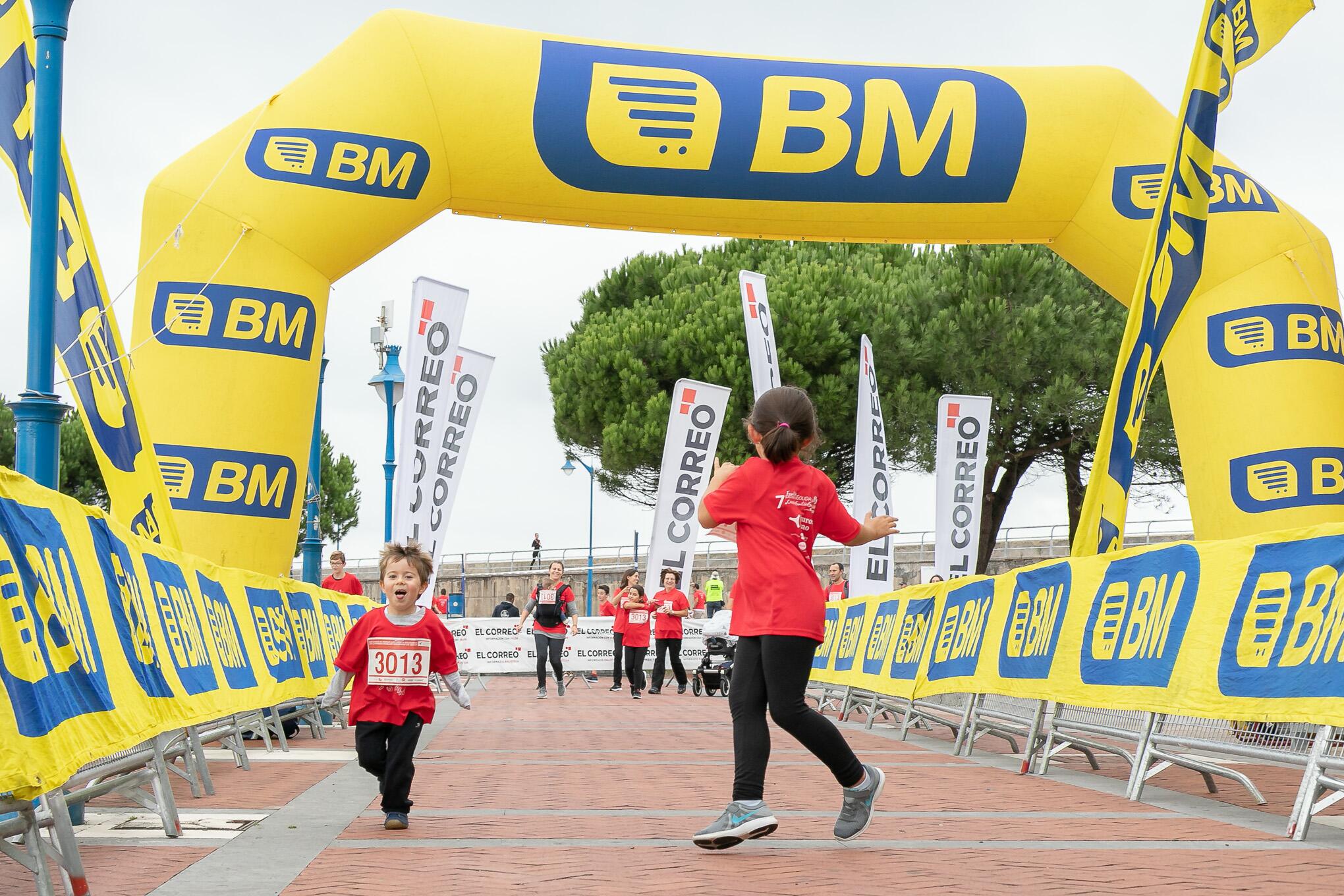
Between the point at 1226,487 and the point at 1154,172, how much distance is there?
2868mm

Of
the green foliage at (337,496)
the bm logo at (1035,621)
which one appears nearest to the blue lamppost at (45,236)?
the bm logo at (1035,621)

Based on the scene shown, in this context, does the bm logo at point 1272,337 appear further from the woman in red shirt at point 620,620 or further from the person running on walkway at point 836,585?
the woman in red shirt at point 620,620

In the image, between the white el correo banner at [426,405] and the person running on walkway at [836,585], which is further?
the person running on walkway at [836,585]

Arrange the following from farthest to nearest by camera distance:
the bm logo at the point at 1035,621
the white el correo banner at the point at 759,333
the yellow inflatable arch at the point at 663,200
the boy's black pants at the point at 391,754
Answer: the white el correo banner at the point at 759,333 < the yellow inflatable arch at the point at 663,200 < the bm logo at the point at 1035,621 < the boy's black pants at the point at 391,754

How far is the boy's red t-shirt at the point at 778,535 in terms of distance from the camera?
219 inches

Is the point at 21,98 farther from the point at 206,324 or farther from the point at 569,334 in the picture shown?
the point at 569,334

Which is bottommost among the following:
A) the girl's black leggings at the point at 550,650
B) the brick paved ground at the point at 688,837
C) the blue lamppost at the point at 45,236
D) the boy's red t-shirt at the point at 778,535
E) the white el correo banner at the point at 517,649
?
the white el correo banner at the point at 517,649

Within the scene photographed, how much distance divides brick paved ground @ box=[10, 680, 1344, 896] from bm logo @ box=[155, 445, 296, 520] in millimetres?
2195

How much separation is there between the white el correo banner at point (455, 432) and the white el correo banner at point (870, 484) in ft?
16.6

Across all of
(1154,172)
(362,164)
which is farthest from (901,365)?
(362,164)

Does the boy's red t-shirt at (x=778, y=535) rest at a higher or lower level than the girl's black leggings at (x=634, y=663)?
higher

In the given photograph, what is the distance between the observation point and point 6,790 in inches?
165

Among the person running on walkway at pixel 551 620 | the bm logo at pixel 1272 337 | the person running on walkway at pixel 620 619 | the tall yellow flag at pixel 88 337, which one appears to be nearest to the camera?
the tall yellow flag at pixel 88 337

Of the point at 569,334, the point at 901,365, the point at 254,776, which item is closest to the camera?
the point at 254,776
